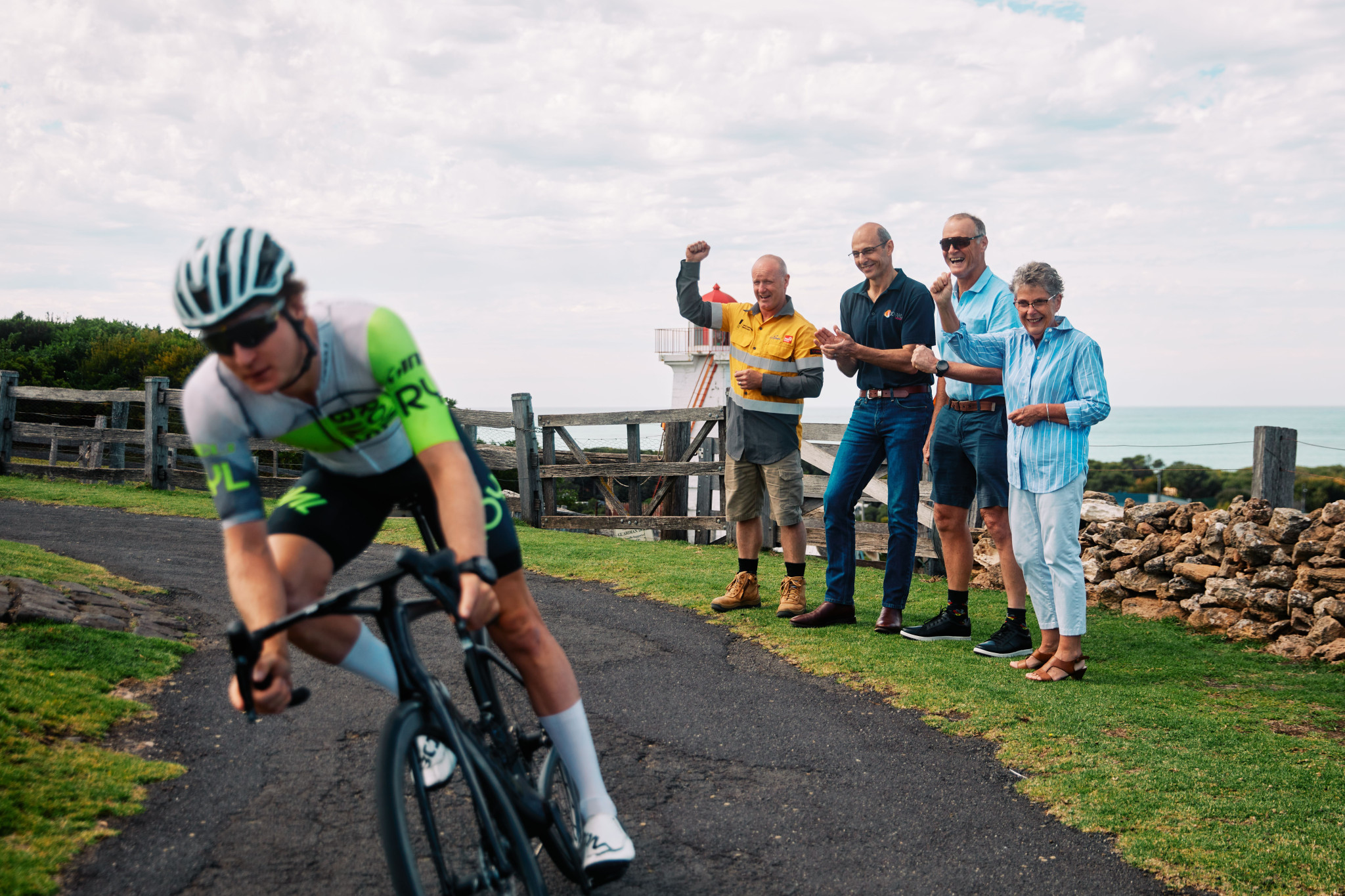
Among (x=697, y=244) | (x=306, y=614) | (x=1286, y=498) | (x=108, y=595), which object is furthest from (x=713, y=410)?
(x=306, y=614)

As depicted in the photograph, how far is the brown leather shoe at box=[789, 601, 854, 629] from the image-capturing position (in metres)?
6.61

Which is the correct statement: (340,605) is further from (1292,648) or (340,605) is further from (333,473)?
(1292,648)

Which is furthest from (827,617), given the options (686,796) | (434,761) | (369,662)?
(434,761)

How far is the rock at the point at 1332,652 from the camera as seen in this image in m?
5.80

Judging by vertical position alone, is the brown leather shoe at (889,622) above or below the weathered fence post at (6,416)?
below

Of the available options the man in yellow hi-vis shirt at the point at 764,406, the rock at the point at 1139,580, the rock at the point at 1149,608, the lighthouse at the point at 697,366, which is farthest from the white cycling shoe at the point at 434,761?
the lighthouse at the point at 697,366

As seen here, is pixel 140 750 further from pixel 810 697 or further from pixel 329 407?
pixel 810 697

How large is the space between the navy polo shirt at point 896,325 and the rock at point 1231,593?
2600 mm

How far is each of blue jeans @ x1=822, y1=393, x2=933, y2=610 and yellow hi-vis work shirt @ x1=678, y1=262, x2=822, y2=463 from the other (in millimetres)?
448

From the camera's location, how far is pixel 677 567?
364 inches

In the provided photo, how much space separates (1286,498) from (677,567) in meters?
5.04

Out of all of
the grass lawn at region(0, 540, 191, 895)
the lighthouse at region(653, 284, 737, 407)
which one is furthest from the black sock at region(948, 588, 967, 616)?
the lighthouse at region(653, 284, 737, 407)

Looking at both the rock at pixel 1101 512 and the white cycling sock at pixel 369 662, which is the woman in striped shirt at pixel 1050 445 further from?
the white cycling sock at pixel 369 662

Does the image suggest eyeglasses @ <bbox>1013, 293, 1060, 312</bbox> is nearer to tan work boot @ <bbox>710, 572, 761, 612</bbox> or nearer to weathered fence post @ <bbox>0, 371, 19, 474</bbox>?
tan work boot @ <bbox>710, 572, 761, 612</bbox>
